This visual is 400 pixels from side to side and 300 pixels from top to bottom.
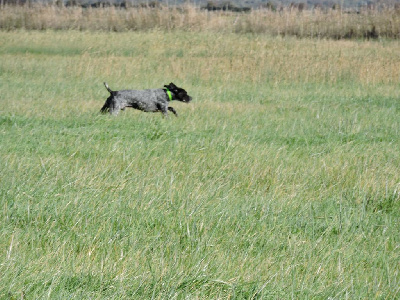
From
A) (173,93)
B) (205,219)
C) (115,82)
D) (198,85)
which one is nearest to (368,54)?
(198,85)

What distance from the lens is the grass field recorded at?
3320mm

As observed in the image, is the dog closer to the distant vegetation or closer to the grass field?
the grass field

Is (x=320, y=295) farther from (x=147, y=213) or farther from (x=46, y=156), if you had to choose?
(x=46, y=156)

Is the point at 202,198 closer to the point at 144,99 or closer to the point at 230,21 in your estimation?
the point at 144,99

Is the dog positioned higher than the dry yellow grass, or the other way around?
the dry yellow grass

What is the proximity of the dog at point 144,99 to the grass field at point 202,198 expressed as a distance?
0.68 feet

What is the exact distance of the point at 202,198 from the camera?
4.89 m

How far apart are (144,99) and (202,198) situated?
5.60m

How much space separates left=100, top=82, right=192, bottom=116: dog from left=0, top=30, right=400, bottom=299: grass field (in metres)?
0.21

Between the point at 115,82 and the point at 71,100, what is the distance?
10.8ft

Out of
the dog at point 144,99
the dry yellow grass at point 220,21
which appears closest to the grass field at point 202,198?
the dog at point 144,99

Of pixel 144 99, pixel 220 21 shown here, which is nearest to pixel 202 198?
pixel 144 99

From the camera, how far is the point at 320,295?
3.24m

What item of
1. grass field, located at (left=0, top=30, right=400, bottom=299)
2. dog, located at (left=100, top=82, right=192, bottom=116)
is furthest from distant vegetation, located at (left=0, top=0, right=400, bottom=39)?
dog, located at (left=100, top=82, right=192, bottom=116)
